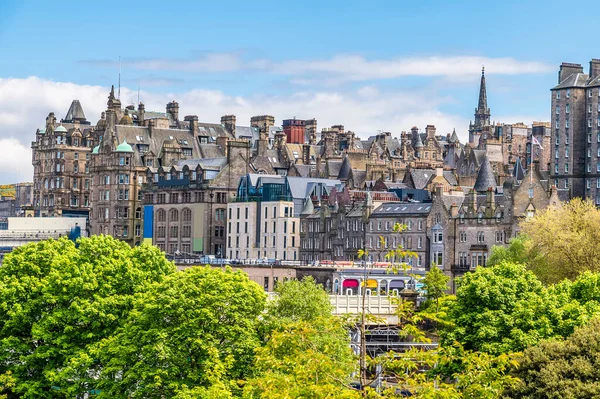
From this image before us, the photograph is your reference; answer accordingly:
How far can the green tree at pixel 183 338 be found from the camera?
231 feet

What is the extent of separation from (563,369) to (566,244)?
160ft

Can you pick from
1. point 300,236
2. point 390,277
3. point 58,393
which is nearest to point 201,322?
point 58,393

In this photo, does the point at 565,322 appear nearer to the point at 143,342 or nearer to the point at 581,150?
the point at 143,342

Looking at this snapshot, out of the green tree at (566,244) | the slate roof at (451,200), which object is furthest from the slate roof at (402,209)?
the green tree at (566,244)

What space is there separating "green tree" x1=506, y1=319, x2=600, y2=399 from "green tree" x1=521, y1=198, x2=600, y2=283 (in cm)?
4217

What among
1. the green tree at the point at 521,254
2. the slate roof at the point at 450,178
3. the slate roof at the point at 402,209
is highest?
the slate roof at the point at 450,178

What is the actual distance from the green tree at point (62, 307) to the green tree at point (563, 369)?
23758 millimetres

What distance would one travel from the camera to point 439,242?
516 ft

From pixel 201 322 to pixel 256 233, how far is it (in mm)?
113517

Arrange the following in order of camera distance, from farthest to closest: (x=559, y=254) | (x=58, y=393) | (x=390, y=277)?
(x=390, y=277) → (x=559, y=254) → (x=58, y=393)

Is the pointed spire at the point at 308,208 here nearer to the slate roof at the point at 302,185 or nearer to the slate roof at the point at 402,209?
the slate roof at the point at 302,185

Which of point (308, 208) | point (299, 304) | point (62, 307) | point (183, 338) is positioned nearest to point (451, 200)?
point (308, 208)

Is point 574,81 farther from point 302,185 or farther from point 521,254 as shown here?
point 521,254

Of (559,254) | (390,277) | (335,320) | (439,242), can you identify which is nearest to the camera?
(335,320)
